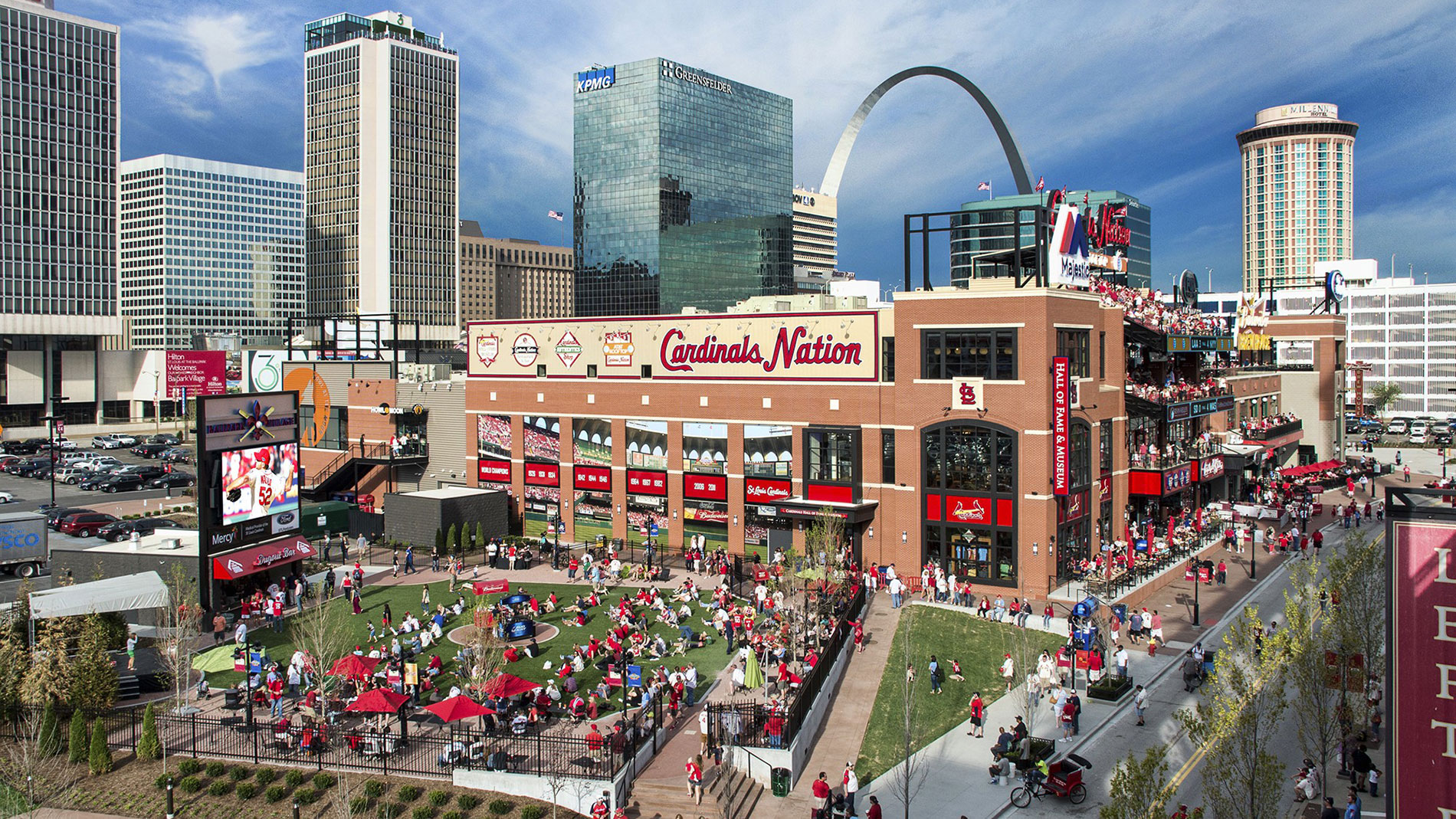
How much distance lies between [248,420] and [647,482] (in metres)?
21.6

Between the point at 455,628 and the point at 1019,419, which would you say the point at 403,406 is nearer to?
the point at 455,628

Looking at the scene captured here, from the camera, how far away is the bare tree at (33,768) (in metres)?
26.0

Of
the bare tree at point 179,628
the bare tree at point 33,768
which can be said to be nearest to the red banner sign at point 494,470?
the bare tree at point 179,628

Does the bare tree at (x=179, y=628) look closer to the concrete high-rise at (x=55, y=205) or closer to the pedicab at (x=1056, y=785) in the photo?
the pedicab at (x=1056, y=785)

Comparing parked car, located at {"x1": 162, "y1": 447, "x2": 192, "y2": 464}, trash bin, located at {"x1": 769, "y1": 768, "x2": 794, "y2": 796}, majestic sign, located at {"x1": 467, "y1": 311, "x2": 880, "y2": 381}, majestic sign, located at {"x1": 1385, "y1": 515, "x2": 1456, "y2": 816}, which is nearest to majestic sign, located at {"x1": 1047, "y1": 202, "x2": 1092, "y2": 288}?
majestic sign, located at {"x1": 467, "y1": 311, "x2": 880, "y2": 381}

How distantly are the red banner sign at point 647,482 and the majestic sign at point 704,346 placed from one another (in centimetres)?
556

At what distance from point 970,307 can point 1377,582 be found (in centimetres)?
2108

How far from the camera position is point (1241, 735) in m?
19.9

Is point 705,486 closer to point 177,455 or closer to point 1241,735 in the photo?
point 1241,735

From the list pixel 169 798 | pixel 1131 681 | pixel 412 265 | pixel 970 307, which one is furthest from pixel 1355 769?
pixel 412 265

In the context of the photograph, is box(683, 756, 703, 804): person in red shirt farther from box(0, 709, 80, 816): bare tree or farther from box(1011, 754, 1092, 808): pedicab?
box(0, 709, 80, 816): bare tree

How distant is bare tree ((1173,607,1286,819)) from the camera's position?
1891 cm

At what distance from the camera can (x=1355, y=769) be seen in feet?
85.4

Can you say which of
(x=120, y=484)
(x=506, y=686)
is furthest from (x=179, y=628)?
(x=120, y=484)
